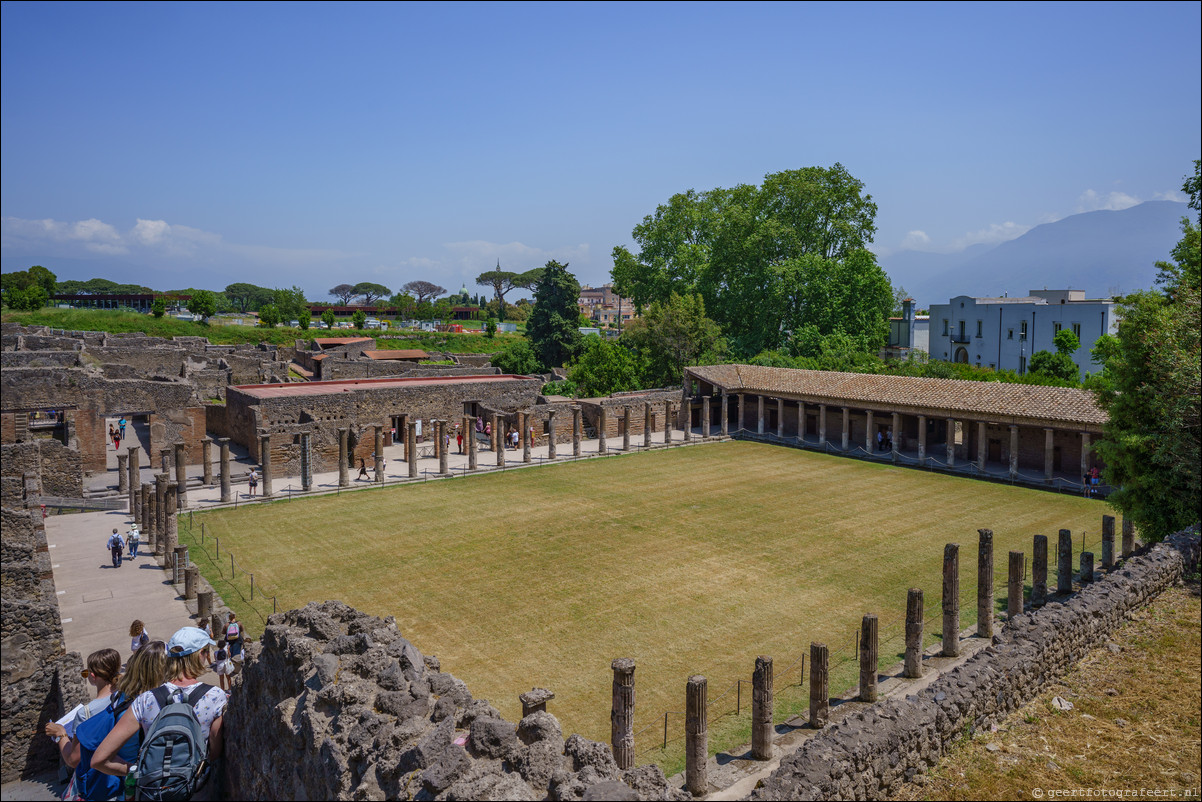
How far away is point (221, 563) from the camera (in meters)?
18.6

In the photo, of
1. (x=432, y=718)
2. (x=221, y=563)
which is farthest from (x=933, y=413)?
(x=432, y=718)

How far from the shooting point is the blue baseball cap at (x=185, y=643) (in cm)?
536

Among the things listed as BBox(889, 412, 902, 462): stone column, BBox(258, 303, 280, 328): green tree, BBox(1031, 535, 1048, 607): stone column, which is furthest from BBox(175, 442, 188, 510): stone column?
BBox(258, 303, 280, 328): green tree

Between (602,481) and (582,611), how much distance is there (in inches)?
521

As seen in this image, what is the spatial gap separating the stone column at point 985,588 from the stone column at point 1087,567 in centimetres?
377

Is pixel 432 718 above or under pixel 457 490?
above

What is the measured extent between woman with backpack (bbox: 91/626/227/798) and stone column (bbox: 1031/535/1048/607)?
1520 centimetres

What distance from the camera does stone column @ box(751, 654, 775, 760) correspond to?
10.1 m

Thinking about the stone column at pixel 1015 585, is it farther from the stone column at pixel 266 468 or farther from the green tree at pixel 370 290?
the green tree at pixel 370 290

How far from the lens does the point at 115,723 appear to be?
542 centimetres

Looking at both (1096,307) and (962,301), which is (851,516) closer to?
(1096,307)

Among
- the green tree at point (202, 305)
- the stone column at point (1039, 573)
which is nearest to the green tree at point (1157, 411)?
the stone column at point (1039, 573)

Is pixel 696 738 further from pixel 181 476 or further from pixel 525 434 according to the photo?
pixel 525 434

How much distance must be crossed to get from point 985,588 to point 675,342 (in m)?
34.0
